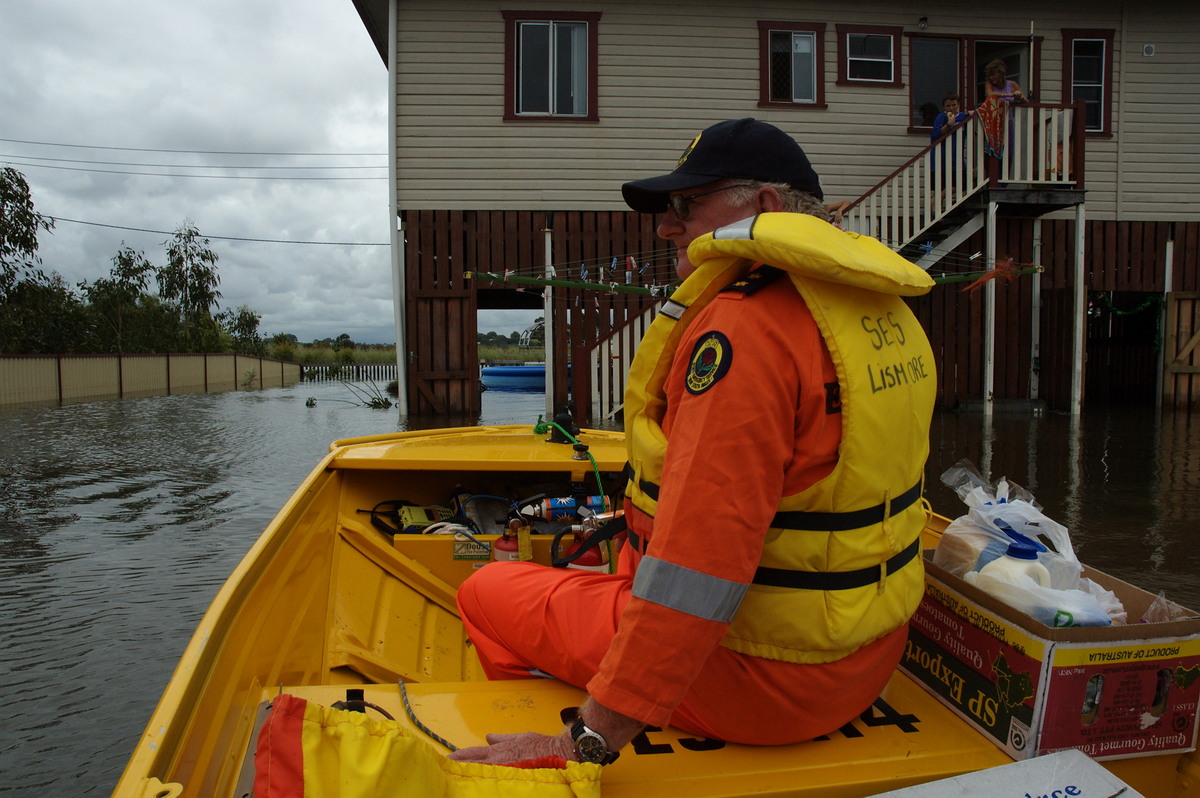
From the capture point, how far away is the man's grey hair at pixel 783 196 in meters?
1.72

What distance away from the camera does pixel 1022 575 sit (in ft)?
5.90

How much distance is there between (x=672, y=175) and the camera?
70.3 inches

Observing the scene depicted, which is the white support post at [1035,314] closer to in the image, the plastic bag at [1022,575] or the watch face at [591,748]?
the plastic bag at [1022,575]

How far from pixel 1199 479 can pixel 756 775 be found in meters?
7.62

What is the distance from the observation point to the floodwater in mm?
3078

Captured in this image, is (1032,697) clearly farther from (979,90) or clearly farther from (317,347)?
(317,347)

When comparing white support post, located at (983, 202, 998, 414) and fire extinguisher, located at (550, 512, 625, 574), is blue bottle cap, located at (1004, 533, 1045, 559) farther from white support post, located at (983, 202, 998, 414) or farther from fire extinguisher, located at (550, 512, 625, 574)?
white support post, located at (983, 202, 998, 414)

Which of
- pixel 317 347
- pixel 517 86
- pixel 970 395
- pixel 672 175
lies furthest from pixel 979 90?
pixel 317 347

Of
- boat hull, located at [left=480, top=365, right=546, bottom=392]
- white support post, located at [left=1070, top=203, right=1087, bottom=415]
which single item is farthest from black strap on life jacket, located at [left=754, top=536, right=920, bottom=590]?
boat hull, located at [left=480, top=365, right=546, bottom=392]

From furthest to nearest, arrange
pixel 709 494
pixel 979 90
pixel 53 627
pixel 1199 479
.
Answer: pixel 979 90, pixel 1199 479, pixel 53 627, pixel 709 494

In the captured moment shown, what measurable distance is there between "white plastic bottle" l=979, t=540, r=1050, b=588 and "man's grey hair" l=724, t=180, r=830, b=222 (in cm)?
92

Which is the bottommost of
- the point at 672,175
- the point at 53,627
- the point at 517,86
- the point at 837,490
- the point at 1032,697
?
the point at 53,627

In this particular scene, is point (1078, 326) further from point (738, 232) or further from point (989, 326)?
point (738, 232)

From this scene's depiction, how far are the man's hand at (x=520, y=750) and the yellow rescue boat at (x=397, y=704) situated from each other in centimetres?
10
